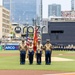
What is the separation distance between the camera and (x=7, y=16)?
184 m

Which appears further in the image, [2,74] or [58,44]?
[58,44]

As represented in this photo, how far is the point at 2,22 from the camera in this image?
550 feet

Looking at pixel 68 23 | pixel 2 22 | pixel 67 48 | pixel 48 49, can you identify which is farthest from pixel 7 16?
pixel 48 49

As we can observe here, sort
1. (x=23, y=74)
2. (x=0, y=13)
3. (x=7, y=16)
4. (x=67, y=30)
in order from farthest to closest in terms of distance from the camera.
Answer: (x=7, y=16)
(x=0, y=13)
(x=67, y=30)
(x=23, y=74)

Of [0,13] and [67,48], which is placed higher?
[0,13]

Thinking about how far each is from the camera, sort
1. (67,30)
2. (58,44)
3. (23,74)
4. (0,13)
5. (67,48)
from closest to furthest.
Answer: (23,74), (67,48), (58,44), (67,30), (0,13)

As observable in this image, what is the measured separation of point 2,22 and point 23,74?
14819 centimetres

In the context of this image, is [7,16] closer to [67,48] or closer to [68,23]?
[68,23]

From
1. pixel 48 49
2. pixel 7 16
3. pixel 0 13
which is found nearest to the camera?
pixel 48 49

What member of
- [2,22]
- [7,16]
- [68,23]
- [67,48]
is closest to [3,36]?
[2,22]

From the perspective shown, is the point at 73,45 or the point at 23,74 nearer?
the point at 23,74

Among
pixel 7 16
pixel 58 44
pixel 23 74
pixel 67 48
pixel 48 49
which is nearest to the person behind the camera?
pixel 23 74

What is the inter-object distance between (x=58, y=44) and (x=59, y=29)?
232 inches

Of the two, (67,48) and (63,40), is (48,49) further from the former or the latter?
(63,40)
